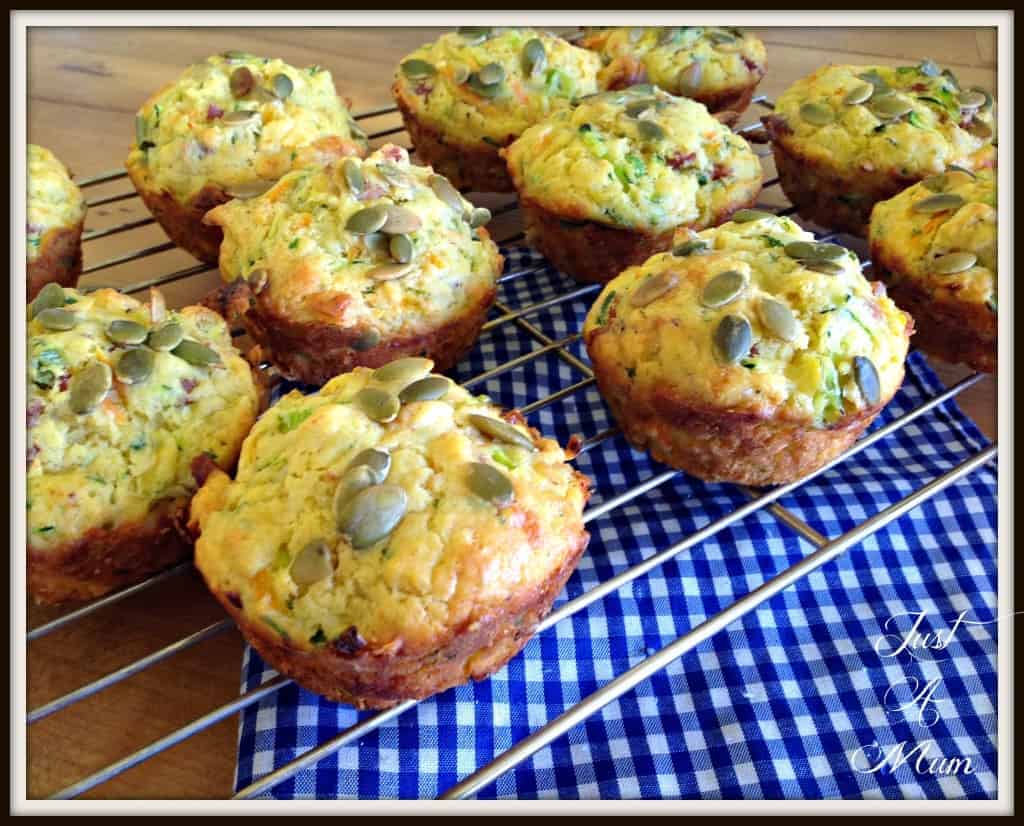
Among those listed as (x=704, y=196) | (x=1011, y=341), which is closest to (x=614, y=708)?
(x=1011, y=341)

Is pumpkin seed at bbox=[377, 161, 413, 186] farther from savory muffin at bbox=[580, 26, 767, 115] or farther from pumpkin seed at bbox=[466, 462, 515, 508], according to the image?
savory muffin at bbox=[580, 26, 767, 115]

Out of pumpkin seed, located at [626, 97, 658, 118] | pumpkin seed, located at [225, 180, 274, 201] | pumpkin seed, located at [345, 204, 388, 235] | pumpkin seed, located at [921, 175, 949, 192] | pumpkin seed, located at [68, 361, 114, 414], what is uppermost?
pumpkin seed, located at [626, 97, 658, 118]

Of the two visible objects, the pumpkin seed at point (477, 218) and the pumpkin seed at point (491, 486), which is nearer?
the pumpkin seed at point (491, 486)

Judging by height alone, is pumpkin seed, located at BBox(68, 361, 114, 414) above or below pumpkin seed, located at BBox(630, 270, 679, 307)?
above

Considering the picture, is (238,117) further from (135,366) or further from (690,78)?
(690,78)

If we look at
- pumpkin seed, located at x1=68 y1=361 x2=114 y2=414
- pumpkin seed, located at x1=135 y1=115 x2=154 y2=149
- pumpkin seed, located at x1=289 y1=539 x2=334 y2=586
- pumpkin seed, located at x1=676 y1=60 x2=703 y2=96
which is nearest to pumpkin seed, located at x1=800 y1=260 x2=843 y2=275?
pumpkin seed, located at x1=289 y1=539 x2=334 y2=586

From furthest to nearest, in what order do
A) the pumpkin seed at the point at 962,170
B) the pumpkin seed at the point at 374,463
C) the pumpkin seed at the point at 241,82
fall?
the pumpkin seed at the point at 241,82 < the pumpkin seed at the point at 962,170 < the pumpkin seed at the point at 374,463

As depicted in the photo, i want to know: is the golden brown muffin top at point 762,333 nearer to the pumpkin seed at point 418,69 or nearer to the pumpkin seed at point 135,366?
the pumpkin seed at point 135,366

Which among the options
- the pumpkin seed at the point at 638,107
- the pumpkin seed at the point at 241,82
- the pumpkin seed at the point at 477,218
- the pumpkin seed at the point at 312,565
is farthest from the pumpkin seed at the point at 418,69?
the pumpkin seed at the point at 312,565
